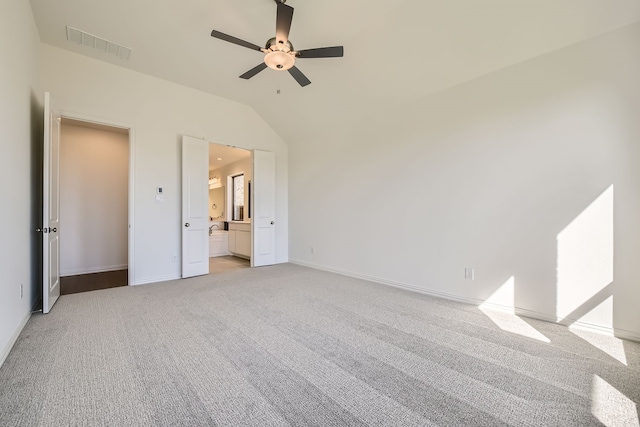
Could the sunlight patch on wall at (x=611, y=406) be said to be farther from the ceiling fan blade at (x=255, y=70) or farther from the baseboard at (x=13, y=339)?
the baseboard at (x=13, y=339)

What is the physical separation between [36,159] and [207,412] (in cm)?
367

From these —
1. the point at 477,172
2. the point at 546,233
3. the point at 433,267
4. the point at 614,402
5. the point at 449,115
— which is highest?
the point at 449,115

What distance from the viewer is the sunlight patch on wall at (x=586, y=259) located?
252cm

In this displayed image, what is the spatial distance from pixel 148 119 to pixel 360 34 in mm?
3451

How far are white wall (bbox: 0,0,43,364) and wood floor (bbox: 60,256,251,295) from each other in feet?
2.68

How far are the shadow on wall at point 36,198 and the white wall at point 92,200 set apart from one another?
199 centimetres

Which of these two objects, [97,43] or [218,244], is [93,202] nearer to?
[218,244]

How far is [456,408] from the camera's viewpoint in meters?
1.55

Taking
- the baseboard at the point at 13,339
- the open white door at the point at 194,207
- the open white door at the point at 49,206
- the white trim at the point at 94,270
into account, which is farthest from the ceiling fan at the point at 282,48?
the white trim at the point at 94,270

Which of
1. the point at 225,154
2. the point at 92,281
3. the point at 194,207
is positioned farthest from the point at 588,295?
the point at 225,154

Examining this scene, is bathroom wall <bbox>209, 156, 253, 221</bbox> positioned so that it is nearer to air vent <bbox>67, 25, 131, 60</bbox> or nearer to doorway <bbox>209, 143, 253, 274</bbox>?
doorway <bbox>209, 143, 253, 274</bbox>

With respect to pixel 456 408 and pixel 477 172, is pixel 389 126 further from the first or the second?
pixel 456 408

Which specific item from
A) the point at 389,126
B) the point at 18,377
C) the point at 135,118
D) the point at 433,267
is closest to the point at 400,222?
the point at 433,267

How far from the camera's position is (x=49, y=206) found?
2.97 meters
